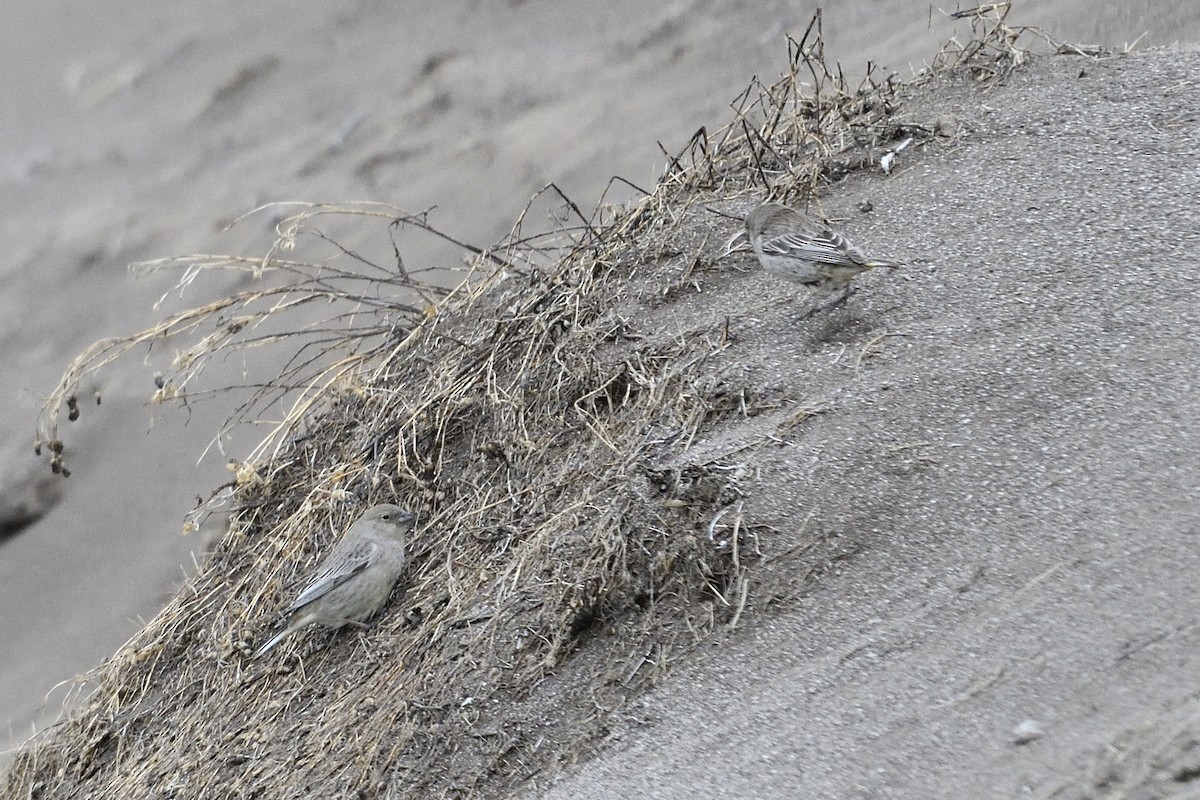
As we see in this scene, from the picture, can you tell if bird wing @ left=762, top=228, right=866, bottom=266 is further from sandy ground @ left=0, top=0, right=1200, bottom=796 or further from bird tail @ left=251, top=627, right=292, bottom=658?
bird tail @ left=251, top=627, right=292, bottom=658

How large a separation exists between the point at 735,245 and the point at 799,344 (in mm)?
952

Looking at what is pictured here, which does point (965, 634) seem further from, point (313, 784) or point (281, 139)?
point (281, 139)

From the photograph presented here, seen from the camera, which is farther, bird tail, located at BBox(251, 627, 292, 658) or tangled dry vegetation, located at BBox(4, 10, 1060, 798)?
bird tail, located at BBox(251, 627, 292, 658)

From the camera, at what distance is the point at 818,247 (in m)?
4.75

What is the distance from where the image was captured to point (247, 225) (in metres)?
10.1

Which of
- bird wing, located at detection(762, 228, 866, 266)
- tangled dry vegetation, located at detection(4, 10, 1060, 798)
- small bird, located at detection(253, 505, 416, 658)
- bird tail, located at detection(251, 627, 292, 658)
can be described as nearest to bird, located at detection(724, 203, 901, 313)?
bird wing, located at detection(762, 228, 866, 266)

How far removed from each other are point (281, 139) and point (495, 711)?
8.18 metres

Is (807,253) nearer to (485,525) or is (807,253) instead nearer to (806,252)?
(806,252)

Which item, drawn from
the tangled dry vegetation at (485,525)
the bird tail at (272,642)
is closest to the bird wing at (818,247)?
the tangled dry vegetation at (485,525)

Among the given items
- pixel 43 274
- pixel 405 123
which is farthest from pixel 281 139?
pixel 43 274

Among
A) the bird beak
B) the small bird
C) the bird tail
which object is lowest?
the bird tail

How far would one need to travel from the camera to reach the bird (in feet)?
15.5

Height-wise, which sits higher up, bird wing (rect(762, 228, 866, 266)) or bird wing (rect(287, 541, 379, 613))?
bird wing (rect(762, 228, 866, 266))

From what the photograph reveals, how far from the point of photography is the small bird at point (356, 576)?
5.07 metres
